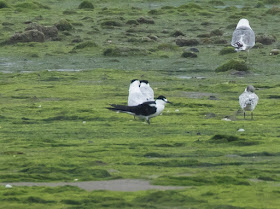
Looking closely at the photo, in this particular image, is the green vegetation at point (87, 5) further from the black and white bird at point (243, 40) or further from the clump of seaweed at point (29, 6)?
the black and white bird at point (243, 40)

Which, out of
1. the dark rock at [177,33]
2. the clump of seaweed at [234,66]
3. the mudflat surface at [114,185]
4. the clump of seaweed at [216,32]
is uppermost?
the clump of seaweed at [216,32]

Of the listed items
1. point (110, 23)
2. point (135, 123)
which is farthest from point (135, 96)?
point (110, 23)

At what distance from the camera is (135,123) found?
16531mm

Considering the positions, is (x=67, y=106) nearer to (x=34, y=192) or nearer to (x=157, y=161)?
(x=157, y=161)

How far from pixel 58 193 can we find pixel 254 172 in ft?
9.50

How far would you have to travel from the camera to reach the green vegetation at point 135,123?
9.95 metres

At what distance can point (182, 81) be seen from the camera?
25156mm

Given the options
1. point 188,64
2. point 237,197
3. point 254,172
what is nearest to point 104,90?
point 188,64

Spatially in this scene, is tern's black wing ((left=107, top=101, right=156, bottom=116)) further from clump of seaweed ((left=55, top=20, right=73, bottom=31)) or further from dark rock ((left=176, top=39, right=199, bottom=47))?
clump of seaweed ((left=55, top=20, right=73, bottom=31))

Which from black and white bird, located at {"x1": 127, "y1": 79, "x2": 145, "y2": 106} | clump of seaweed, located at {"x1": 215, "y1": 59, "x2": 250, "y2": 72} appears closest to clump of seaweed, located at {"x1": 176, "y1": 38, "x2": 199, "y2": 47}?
clump of seaweed, located at {"x1": 215, "y1": 59, "x2": 250, "y2": 72}

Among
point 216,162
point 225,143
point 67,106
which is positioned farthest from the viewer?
point 67,106

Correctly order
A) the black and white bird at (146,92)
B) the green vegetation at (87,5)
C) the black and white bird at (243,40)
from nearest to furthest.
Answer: the black and white bird at (146,92) → the black and white bird at (243,40) → the green vegetation at (87,5)

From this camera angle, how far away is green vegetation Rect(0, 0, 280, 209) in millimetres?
9945

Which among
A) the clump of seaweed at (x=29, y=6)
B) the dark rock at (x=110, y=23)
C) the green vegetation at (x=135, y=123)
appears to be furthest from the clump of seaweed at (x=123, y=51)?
the clump of seaweed at (x=29, y=6)
